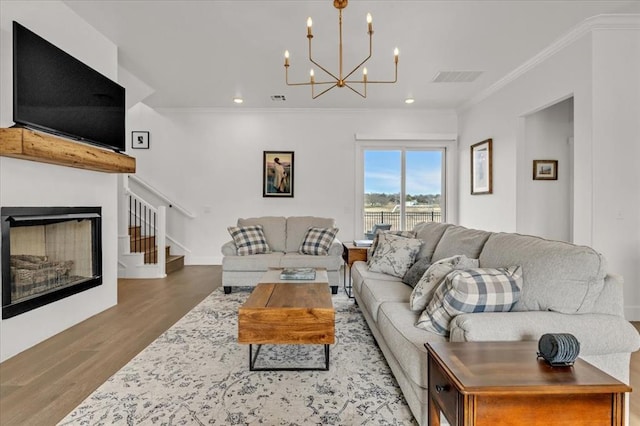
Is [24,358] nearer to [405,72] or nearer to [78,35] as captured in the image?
[78,35]

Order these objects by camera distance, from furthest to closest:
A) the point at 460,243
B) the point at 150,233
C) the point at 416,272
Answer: the point at 150,233
the point at 416,272
the point at 460,243

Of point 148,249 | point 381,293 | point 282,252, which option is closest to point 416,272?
point 381,293

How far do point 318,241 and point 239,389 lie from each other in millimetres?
2804

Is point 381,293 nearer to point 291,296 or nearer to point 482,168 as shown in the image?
point 291,296

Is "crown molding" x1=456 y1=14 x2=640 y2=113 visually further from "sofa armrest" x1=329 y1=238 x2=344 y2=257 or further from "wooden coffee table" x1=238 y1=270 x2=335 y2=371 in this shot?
"wooden coffee table" x1=238 y1=270 x2=335 y2=371

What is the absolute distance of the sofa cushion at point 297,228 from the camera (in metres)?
5.20

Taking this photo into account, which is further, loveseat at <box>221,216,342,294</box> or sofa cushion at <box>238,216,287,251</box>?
sofa cushion at <box>238,216,287,251</box>

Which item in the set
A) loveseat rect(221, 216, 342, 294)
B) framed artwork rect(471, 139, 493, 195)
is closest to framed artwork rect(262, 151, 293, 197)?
loveseat rect(221, 216, 342, 294)

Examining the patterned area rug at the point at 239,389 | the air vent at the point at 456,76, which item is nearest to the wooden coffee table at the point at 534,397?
→ the patterned area rug at the point at 239,389

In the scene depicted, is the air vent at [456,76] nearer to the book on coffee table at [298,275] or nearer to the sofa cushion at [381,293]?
the sofa cushion at [381,293]

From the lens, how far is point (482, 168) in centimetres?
581

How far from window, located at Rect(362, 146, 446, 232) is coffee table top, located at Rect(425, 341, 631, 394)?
17.6 feet

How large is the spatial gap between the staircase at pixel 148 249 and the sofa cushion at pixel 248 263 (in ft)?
5.84

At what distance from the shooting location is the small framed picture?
263 inches
